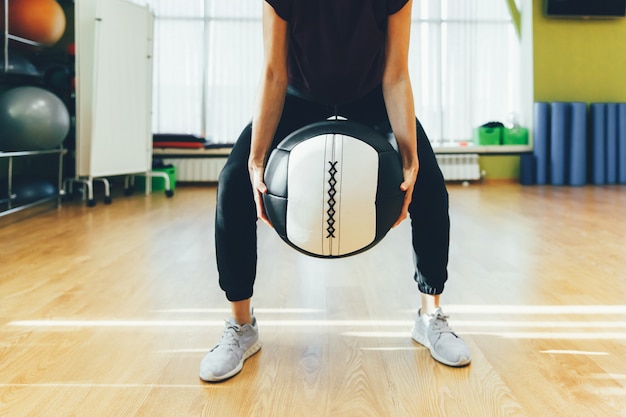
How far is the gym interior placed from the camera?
3.65ft

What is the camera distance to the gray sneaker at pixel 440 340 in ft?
3.94

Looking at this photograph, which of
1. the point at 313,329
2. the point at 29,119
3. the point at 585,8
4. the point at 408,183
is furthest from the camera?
the point at 585,8

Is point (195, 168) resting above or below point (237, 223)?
above

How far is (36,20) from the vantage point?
3836mm

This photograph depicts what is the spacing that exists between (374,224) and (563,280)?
117 cm

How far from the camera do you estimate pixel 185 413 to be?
0.99 metres

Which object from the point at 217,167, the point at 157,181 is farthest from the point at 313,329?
the point at 217,167

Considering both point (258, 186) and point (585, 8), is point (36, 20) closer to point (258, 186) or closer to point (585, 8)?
point (258, 186)

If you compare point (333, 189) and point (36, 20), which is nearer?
point (333, 189)

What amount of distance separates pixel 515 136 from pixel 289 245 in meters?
5.17

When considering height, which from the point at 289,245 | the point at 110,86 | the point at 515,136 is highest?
the point at 110,86

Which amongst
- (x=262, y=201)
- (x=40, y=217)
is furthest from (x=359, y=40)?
(x=40, y=217)

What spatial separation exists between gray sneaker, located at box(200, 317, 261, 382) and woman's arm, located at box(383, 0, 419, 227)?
1.55ft

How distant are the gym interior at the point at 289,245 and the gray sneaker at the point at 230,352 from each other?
0.08 feet
